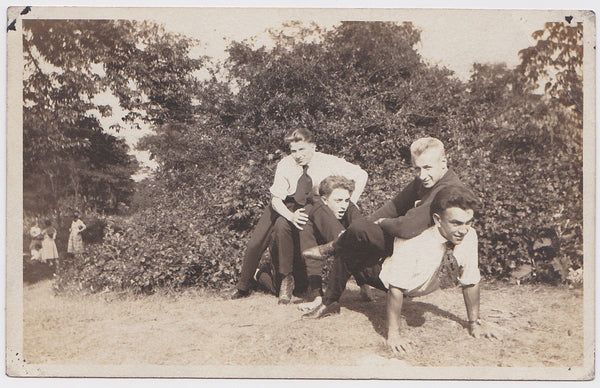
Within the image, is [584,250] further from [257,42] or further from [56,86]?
[56,86]

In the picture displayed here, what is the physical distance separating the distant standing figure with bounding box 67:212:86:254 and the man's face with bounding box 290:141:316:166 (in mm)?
2296

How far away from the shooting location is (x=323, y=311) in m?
5.20

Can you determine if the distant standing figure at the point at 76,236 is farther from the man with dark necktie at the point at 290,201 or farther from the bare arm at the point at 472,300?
the bare arm at the point at 472,300

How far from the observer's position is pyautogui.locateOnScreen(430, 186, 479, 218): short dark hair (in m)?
4.99

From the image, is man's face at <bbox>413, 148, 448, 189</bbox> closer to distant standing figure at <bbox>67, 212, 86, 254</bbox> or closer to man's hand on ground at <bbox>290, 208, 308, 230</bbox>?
man's hand on ground at <bbox>290, 208, 308, 230</bbox>

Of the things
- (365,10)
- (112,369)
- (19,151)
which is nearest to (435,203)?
(365,10)

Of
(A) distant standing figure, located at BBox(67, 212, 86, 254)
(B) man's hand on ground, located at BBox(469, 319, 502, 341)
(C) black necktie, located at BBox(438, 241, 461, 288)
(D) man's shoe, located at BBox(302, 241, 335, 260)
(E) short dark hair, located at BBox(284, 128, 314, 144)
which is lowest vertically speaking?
(B) man's hand on ground, located at BBox(469, 319, 502, 341)

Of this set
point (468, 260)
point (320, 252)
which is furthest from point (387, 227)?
point (468, 260)

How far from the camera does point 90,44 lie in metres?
5.63

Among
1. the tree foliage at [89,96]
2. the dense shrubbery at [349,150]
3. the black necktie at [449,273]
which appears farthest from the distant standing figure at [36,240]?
the black necktie at [449,273]

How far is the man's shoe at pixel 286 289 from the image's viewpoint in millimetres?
5434

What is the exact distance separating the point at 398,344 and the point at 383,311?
0.38 m

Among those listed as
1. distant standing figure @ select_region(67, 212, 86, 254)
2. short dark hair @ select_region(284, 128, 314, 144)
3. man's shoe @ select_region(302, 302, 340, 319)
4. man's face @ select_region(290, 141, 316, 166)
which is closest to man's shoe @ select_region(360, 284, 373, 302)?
man's shoe @ select_region(302, 302, 340, 319)

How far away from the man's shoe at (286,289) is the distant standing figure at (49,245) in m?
2.30
